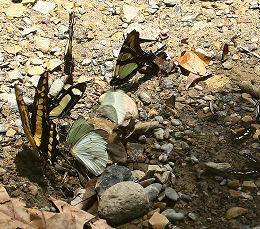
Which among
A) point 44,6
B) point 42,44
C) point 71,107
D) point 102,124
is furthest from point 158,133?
point 44,6

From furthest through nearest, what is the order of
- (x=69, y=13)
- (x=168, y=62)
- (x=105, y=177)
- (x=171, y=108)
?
(x=69, y=13) < (x=168, y=62) < (x=171, y=108) < (x=105, y=177)

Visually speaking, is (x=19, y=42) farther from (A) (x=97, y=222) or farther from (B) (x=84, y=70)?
(A) (x=97, y=222)

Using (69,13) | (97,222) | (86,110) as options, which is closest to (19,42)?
(69,13)

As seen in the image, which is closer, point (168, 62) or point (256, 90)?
point (256, 90)

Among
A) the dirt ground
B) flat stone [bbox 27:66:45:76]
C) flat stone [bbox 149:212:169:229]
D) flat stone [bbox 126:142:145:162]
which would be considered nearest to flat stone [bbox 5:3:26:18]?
the dirt ground

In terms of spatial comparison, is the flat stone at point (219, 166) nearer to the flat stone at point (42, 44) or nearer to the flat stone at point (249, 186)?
the flat stone at point (249, 186)

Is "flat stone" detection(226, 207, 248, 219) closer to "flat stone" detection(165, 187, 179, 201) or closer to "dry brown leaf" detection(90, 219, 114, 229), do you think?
"flat stone" detection(165, 187, 179, 201)

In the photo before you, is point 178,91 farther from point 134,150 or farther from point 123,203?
point 123,203
